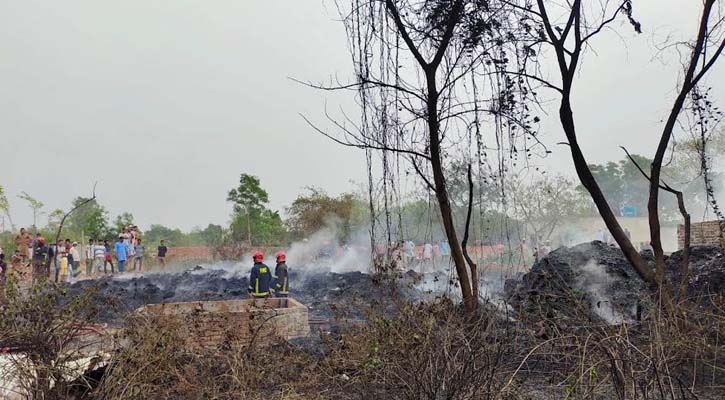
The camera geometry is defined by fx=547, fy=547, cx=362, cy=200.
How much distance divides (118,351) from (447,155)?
3.95 meters

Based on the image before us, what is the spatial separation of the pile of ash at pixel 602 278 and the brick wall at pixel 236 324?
9.98 feet

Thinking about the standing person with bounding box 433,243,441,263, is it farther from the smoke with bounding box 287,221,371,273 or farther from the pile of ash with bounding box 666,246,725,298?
the smoke with bounding box 287,221,371,273

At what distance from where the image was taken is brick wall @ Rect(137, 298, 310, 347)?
244 inches

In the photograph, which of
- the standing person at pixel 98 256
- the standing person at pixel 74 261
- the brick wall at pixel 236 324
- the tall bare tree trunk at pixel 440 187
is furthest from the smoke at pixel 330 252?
the tall bare tree trunk at pixel 440 187

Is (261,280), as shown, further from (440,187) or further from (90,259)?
(90,259)

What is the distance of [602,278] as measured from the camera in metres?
8.97

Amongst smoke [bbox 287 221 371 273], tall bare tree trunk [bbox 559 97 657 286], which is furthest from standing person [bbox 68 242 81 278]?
tall bare tree trunk [bbox 559 97 657 286]

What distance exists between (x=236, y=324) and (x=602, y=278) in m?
5.94

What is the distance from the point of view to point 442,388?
377 centimetres

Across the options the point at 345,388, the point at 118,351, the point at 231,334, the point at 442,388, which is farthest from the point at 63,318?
the point at 442,388

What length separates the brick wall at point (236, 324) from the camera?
244 inches

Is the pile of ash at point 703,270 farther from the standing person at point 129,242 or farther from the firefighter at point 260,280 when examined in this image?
the standing person at point 129,242

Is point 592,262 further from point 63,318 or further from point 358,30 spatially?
point 63,318

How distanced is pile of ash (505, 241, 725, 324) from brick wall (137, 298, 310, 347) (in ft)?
9.98
